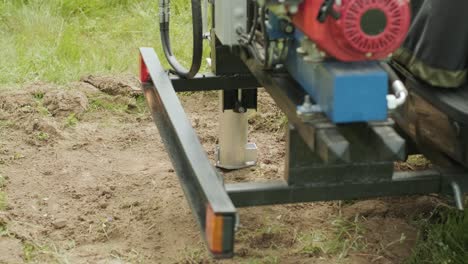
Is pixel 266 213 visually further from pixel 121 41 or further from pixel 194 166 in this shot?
pixel 121 41

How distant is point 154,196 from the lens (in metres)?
3.48

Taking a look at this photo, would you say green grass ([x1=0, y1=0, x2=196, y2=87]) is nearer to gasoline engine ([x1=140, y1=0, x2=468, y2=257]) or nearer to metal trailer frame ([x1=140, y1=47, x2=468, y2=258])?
→ gasoline engine ([x1=140, y1=0, x2=468, y2=257])

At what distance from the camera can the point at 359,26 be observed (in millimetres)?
2080

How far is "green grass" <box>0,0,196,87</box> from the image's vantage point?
4.68 metres

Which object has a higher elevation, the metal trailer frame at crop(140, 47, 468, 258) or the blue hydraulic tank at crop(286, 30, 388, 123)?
the blue hydraulic tank at crop(286, 30, 388, 123)

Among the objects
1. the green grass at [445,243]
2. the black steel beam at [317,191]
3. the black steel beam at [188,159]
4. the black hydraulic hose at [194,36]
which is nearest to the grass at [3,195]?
the black steel beam at [188,159]

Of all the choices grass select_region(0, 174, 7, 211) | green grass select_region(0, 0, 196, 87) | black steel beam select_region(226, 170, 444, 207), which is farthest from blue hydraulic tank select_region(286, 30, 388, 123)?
green grass select_region(0, 0, 196, 87)

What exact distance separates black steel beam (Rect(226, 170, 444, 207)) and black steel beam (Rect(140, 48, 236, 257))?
0.32 feet

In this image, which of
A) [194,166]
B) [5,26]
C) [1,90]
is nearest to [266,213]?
[194,166]

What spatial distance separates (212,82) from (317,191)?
1.06 m

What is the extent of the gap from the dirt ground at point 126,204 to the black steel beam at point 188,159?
1.40ft

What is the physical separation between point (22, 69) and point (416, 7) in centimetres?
263

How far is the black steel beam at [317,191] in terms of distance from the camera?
7.91 ft

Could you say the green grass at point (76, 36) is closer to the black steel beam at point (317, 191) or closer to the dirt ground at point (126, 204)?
the dirt ground at point (126, 204)
